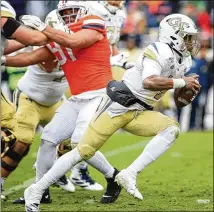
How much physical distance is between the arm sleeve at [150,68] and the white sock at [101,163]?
996mm

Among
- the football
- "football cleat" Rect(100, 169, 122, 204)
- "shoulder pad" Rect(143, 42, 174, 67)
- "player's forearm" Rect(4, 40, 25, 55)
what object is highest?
"shoulder pad" Rect(143, 42, 174, 67)

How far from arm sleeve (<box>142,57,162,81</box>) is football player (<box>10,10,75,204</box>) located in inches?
51.3

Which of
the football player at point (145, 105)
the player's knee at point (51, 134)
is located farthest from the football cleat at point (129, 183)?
the player's knee at point (51, 134)

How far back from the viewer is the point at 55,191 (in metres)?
7.26

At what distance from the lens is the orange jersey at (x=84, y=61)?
623cm

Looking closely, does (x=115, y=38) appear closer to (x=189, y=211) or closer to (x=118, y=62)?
(x=118, y=62)

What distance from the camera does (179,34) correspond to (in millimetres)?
5711

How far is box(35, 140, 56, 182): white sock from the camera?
6.28 m

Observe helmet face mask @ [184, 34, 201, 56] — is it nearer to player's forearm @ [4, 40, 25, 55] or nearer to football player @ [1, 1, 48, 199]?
football player @ [1, 1, 48, 199]

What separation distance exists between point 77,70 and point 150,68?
88 cm

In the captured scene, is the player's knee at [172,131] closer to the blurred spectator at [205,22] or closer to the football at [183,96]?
the football at [183,96]

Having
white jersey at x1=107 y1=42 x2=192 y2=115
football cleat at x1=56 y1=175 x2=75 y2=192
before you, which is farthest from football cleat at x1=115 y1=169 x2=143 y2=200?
football cleat at x1=56 y1=175 x2=75 y2=192

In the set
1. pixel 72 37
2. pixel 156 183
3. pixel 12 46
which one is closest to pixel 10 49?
pixel 12 46

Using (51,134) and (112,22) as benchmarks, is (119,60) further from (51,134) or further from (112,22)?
(51,134)
